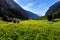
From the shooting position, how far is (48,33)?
32812 mm

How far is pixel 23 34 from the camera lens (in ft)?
104

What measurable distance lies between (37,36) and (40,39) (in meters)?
1.23

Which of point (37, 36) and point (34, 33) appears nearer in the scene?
point (37, 36)

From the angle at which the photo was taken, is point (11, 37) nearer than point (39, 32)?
Yes

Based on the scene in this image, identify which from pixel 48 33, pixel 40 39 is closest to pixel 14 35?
pixel 40 39

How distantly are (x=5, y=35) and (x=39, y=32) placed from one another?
23.4 feet

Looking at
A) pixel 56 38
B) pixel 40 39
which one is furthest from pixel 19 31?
pixel 56 38

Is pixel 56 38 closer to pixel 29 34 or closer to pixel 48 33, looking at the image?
pixel 48 33

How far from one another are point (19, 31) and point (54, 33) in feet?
24.2

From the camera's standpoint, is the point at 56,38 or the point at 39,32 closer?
the point at 56,38

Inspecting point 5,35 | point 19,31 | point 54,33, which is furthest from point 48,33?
point 5,35

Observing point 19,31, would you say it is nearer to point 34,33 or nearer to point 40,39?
point 34,33

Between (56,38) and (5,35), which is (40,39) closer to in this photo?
(56,38)

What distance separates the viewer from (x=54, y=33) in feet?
108
